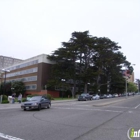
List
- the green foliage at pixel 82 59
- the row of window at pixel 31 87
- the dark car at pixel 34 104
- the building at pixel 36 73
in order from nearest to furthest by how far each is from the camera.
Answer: the dark car at pixel 34 104 < the green foliage at pixel 82 59 < the building at pixel 36 73 < the row of window at pixel 31 87

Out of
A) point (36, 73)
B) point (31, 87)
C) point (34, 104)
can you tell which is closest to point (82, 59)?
point (36, 73)

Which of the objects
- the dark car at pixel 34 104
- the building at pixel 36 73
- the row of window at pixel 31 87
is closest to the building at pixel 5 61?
the building at pixel 36 73

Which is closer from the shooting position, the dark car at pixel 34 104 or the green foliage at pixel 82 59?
the dark car at pixel 34 104

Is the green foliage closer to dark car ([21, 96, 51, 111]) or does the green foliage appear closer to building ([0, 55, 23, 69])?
dark car ([21, 96, 51, 111])

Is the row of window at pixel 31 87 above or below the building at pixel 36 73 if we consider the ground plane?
below

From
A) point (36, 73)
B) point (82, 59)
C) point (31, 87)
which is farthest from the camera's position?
point (31, 87)

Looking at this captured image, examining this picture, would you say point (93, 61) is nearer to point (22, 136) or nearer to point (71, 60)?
point (71, 60)

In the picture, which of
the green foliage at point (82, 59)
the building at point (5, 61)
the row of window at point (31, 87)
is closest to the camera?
the green foliage at point (82, 59)

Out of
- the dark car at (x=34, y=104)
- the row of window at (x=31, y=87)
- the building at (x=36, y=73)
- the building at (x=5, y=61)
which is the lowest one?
the dark car at (x=34, y=104)

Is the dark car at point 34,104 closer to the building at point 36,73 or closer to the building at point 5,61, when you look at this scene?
the building at point 36,73

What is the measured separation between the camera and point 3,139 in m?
7.33

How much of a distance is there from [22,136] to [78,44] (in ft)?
190

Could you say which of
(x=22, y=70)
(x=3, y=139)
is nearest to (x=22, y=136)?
(x=3, y=139)

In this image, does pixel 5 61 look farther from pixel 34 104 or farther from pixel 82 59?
pixel 34 104
